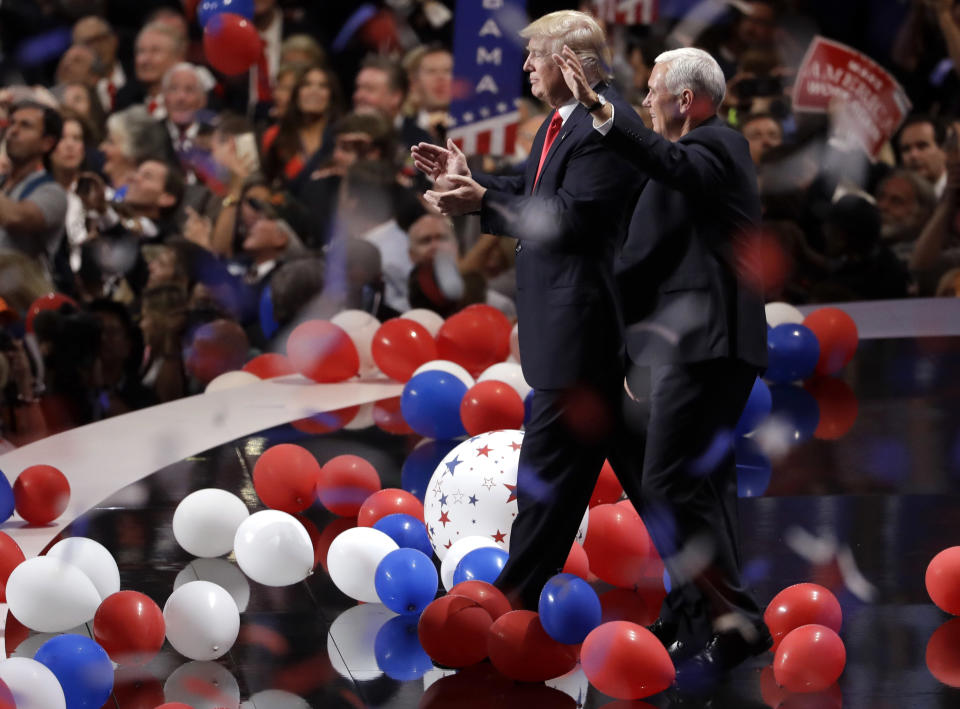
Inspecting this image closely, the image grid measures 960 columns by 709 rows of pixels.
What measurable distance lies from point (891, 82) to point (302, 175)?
3554 millimetres

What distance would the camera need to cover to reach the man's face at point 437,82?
834cm

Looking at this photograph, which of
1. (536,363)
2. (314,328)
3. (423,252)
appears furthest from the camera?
(423,252)

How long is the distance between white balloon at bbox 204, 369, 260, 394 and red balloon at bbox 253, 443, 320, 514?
200 centimetres

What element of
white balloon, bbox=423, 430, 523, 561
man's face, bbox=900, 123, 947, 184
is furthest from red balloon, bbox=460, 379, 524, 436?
man's face, bbox=900, 123, 947, 184

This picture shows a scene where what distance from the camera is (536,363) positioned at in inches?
137

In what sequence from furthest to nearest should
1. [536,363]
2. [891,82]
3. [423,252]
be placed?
[891,82] < [423,252] < [536,363]

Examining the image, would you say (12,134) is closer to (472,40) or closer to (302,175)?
(302,175)

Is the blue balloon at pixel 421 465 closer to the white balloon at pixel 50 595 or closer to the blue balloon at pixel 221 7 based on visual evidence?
the white balloon at pixel 50 595

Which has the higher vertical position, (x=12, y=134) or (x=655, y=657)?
(x=655, y=657)

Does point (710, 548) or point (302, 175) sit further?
point (302, 175)

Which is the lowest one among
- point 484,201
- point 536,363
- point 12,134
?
point 12,134

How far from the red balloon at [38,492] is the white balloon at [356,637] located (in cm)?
131

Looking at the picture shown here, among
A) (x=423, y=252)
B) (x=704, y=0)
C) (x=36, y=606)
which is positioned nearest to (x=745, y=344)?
(x=36, y=606)

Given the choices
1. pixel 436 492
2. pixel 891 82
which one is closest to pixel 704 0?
pixel 891 82
